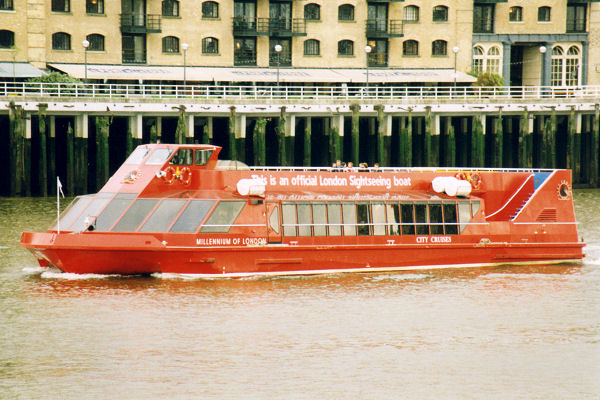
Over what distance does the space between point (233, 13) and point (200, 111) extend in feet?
59.4

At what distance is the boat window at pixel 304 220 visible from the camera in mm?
31062

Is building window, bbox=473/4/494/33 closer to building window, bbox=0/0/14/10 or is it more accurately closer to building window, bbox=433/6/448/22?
building window, bbox=433/6/448/22

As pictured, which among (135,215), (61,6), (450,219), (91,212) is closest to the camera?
(135,215)

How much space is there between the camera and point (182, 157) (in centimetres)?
3119

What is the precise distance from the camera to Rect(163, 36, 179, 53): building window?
74.1m

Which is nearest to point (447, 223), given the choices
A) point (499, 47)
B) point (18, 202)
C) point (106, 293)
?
point (106, 293)

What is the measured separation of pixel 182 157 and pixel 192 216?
2.11 m

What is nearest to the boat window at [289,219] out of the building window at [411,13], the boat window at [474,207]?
the boat window at [474,207]

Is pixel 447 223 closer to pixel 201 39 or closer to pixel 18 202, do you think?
pixel 18 202

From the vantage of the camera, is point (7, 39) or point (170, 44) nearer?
point (7, 39)

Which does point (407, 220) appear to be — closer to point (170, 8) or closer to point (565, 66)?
point (170, 8)

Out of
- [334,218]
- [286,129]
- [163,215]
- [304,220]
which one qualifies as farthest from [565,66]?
[163,215]

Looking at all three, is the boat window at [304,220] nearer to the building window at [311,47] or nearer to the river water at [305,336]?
the river water at [305,336]

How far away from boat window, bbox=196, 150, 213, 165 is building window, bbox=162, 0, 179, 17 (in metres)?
44.0
